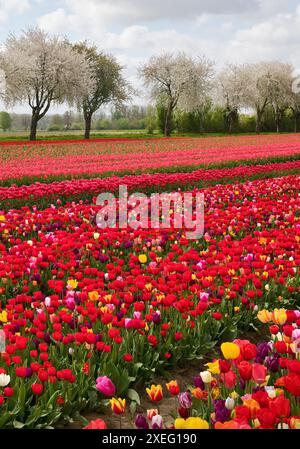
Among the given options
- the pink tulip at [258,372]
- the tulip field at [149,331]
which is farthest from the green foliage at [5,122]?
the pink tulip at [258,372]

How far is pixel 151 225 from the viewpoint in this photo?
771 cm

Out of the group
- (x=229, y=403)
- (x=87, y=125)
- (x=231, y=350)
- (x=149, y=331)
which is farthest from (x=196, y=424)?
(x=87, y=125)

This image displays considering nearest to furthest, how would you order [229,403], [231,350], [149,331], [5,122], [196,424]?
[196,424], [229,403], [231,350], [149,331], [5,122]

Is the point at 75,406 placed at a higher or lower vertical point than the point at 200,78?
lower

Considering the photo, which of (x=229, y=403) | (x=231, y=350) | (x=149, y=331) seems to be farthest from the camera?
(x=149, y=331)

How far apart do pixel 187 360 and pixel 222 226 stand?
3826mm

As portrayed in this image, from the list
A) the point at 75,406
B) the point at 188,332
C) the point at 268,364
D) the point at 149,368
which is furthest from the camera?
the point at 188,332

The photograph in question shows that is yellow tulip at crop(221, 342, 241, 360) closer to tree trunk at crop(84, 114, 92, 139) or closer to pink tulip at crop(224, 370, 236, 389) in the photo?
pink tulip at crop(224, 370, 236, 389)

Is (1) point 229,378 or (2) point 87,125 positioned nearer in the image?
(1) point 229,378

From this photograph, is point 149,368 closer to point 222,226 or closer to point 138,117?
point 222,226

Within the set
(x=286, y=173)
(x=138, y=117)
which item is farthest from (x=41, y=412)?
(x=138, y=117)

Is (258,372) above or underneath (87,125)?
underneath

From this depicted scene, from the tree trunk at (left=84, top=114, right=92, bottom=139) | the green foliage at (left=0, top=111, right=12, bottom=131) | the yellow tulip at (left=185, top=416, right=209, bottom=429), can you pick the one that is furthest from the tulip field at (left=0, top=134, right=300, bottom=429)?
the green foliage at (left=0, top=111, right=12, bottom=131)

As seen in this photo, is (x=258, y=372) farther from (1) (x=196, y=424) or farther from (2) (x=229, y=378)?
(1) (x=196, y=424)
